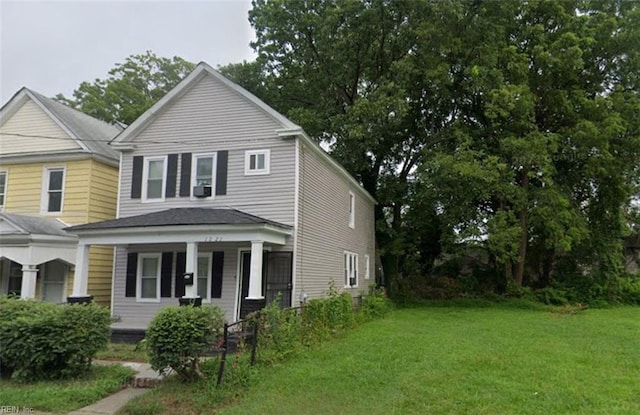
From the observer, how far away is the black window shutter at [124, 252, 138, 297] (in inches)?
506

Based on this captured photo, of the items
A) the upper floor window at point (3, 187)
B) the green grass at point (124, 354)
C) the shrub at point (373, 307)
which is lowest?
the green grass at point (124, 354)

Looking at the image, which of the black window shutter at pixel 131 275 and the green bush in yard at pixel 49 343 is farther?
the black window shutter at pixel 131 275

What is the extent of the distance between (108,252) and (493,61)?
16132 mm

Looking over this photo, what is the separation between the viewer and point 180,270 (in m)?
12.7

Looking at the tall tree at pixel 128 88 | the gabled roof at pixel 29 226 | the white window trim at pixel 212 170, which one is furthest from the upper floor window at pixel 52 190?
the tall tree at pixel 128 88

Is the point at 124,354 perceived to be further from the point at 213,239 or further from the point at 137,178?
the point at 137,178

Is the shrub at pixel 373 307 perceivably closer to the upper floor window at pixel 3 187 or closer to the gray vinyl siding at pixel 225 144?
the gray vinyl siding at pixel 225 144

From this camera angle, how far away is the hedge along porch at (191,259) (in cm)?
1076

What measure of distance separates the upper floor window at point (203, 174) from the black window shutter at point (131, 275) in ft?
7.88

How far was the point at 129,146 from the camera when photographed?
44.8 feet

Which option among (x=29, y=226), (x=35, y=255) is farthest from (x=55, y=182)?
(x=35, y=255)

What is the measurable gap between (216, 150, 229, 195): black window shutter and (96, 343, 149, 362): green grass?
4553mm

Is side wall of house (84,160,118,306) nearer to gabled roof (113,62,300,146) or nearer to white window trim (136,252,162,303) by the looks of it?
gabled roof (113,62,300,146)

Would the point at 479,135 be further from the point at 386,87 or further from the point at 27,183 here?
the point at 27,183
